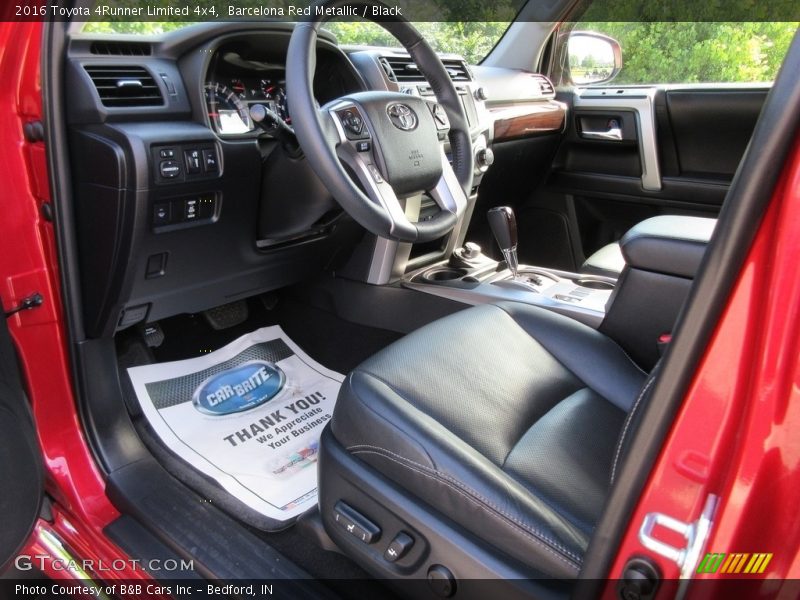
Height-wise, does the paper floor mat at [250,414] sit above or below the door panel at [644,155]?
below

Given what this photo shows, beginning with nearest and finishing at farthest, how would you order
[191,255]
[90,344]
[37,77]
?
[37,77]
[90,344]
[191,255]

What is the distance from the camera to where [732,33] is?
6.81ft

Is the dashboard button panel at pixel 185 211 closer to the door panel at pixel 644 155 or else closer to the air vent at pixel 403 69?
the air vent at pixel 403 69

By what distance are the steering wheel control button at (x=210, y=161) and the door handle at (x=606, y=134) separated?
173 cm

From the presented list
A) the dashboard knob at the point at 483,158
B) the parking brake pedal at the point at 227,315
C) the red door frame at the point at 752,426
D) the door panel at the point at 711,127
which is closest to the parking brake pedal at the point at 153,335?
the parking brake pedal at the point at 227,315

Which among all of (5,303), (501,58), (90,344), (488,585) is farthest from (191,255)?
(501,58)

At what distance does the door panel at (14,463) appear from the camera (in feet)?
3.75

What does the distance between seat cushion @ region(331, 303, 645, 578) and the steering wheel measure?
0.25m

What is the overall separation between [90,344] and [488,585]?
98cm

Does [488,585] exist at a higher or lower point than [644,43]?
lower

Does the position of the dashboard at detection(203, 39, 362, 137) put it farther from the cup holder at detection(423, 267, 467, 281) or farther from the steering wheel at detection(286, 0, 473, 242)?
the cup holder at detection(423, 267, 467, 281)

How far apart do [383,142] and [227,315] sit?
0.98 meters

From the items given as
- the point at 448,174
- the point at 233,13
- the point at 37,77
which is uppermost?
the point at 233,13

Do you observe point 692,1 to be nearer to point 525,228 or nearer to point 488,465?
point 525,228
